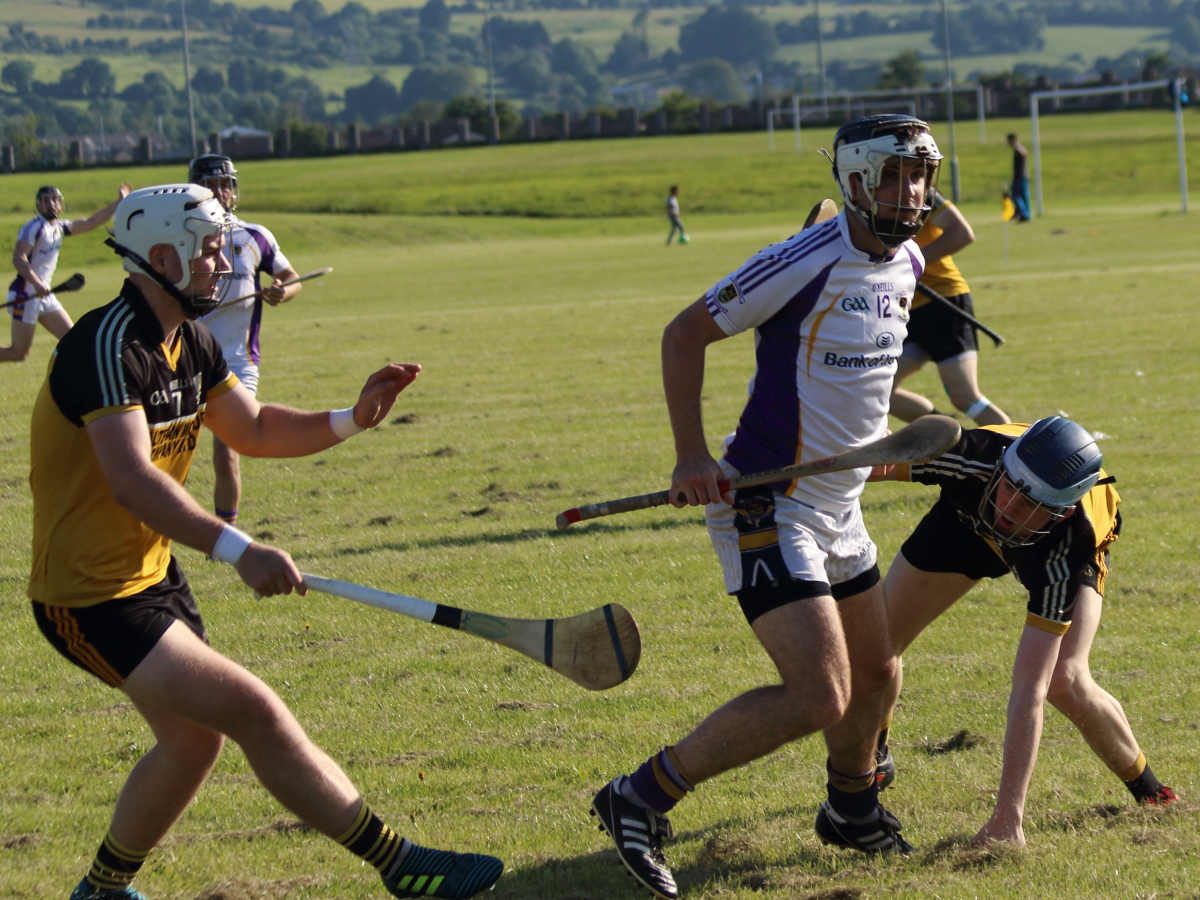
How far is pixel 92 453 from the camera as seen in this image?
3701 mm

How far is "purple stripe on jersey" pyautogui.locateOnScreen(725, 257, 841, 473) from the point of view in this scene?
162 inches

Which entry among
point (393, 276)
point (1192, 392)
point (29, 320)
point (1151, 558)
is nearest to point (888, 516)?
point (1151, 558)

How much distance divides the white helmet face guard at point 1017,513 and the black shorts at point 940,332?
491 cm

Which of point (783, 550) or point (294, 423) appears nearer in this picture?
point (783, 550)

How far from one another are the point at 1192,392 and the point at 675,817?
9.14m

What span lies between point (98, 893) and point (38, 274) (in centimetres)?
1170

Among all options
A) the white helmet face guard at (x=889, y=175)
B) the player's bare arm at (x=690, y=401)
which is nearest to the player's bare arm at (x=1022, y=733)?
the player's bare arm at (x=690, y=401)

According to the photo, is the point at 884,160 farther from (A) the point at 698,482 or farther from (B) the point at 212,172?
(B) the point at 212,172

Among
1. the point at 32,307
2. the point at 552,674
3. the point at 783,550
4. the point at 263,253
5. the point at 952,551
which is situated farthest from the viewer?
the point at 32,307

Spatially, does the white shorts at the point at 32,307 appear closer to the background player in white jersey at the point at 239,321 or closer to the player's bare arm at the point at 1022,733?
the background player in white jersey at the point at 239,321

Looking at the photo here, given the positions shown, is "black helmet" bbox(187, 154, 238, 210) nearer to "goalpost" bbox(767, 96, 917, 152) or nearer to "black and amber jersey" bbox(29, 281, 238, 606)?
"black and amber jersey" bbox(29, 281, 238, 606)

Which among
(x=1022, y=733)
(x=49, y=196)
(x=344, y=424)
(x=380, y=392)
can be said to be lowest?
(x=1022, y=733)

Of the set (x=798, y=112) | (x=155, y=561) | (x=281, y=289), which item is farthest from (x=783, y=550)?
(x=798, y=112)

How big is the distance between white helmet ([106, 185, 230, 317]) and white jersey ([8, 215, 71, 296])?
11.2 m
